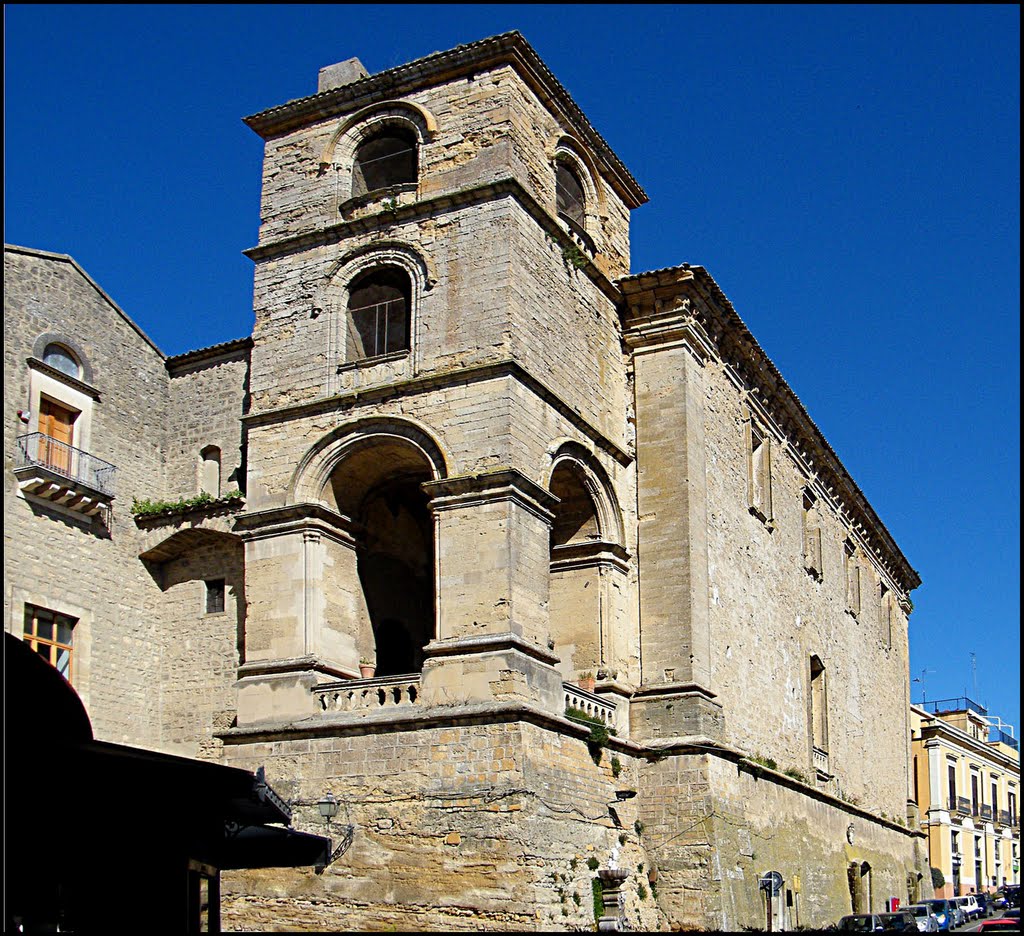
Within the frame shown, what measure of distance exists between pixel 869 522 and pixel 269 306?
2005cm

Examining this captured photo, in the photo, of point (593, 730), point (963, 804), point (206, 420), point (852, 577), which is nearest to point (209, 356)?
point (206, 420)

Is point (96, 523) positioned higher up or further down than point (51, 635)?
higher up

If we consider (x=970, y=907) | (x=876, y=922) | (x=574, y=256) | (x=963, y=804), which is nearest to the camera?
(x=574, y=256)

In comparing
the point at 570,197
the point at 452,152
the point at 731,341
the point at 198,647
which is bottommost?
the point at 198,647

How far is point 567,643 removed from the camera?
21.0 m

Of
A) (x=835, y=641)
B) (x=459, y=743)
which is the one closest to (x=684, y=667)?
(x=459, y=743)

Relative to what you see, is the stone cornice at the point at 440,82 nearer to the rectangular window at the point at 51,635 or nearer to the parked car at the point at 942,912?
the rectangular window at the point at 51,635

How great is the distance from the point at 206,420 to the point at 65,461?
8.99ft

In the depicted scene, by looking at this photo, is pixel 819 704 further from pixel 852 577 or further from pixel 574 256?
pixel 574 256

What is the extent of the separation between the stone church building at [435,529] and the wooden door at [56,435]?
62mm

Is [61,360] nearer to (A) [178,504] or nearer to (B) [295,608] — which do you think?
(A) [178,504]

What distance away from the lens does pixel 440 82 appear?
827 inches

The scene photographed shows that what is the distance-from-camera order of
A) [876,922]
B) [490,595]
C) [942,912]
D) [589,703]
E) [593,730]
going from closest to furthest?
Answer: [490,595]
[593,730]
[589,703]
[876,922]
[942,912]

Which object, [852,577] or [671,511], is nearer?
[671,511]
